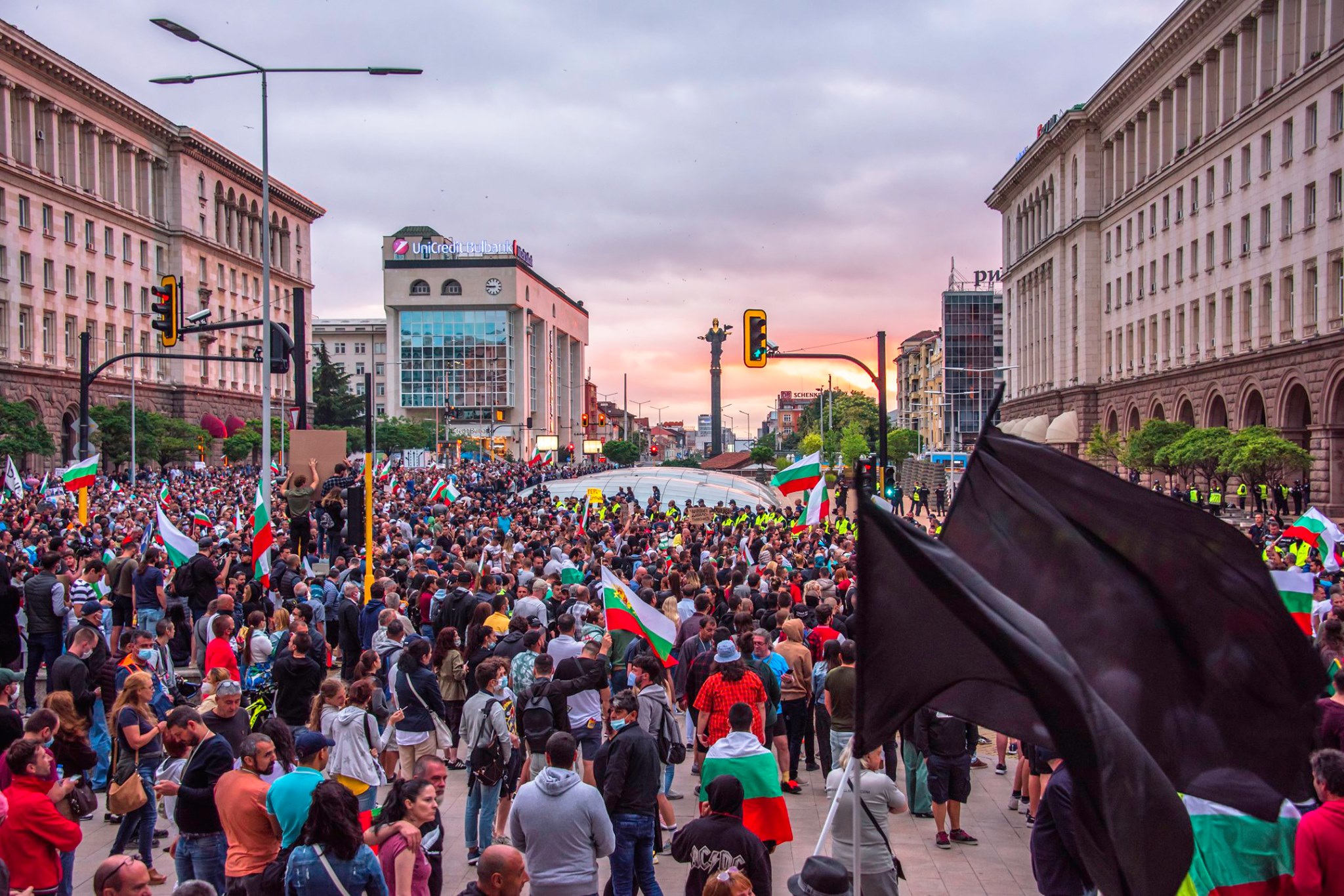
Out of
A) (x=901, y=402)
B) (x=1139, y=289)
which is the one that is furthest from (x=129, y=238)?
(x=901, y=402)

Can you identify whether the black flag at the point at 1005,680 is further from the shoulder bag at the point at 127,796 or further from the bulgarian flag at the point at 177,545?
the bulgarian flag at the point at 177,545

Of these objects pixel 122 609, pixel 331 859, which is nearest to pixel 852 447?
pixel 122 609

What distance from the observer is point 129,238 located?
68.4 m

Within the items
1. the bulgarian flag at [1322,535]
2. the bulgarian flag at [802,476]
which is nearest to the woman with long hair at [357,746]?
the bulgarian flag at [1322,535]

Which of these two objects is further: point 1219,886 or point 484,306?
point 484,306

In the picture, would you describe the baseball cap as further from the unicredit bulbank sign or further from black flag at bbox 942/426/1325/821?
the unicredit bulbank sign

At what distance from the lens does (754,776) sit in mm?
7262

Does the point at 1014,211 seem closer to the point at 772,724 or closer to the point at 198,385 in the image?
the point at 198,385

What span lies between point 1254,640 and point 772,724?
5903mm

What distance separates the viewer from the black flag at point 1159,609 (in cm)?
439

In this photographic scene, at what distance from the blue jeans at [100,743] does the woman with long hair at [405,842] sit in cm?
510

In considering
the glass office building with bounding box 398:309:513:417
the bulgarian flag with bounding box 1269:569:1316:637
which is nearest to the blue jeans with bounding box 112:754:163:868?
the bulgarian flag with bounding box 1269:569:1316:637

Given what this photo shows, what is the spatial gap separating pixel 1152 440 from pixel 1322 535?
30.2 meters

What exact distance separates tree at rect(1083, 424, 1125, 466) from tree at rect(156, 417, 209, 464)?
146 ft
